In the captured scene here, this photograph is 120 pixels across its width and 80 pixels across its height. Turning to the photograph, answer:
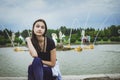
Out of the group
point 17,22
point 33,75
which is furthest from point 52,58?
point 17,22

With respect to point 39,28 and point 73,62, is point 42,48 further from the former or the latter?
point 73,62

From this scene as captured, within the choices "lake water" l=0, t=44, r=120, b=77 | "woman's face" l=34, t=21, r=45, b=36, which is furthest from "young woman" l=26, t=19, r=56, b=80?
"lake water" l=0, t=44, r=120, b=77

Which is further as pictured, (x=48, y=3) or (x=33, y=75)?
(x=48, y=3)

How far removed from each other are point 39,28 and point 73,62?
3606 mm

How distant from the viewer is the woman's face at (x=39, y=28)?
2.13 metres

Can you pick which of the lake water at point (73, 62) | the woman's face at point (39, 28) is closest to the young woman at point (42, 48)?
the woman's face at point (39, 28)

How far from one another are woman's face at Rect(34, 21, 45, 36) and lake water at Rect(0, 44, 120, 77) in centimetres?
257

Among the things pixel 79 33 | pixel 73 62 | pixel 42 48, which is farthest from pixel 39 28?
pixel 79 33

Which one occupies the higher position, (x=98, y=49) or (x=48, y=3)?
(x=48, y=3)

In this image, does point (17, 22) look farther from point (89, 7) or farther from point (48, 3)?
point (89, 7)

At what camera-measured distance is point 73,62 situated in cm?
568

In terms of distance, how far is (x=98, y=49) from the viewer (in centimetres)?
668

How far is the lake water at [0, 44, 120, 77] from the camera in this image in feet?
16.0

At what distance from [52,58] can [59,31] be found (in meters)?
3.19
